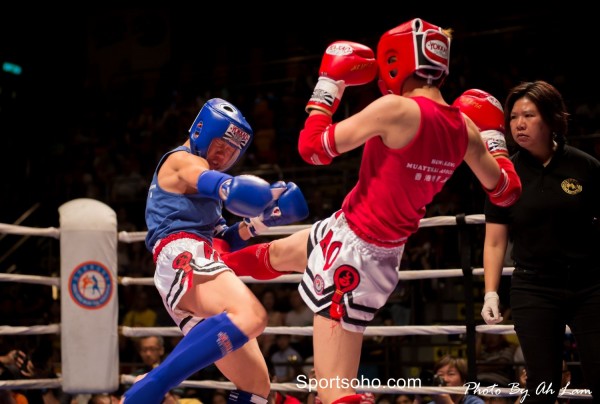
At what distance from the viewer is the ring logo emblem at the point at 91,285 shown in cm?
407

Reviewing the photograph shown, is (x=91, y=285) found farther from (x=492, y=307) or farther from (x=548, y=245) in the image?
(x=548, y=245)

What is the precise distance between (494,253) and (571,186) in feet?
1.23

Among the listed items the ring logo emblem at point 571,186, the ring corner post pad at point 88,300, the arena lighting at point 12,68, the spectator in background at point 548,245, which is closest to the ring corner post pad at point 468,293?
the spectator in background at point 548,245

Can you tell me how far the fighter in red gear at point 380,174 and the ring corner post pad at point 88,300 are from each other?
1882mm

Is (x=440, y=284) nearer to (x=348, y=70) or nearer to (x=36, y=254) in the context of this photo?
(x=348, y=70)

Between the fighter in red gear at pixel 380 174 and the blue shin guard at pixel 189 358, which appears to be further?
the blue shin guard at pixel 189 358

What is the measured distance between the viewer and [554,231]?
2822 millimetres

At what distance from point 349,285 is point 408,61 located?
72 centimetres

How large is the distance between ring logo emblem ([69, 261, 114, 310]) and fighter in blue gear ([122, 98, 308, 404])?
1.10 meters

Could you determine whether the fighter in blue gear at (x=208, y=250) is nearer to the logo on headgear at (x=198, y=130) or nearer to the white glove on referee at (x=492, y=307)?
the logo on headgear at (x=198, y=130)

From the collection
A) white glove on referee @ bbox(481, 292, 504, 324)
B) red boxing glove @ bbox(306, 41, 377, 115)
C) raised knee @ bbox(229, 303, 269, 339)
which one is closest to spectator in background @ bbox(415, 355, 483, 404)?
white glove on referee @ bbox(481, 292, 504, 324)

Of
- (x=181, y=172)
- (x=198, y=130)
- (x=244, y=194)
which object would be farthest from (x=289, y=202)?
(x=198, y=130)

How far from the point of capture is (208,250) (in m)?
2.96

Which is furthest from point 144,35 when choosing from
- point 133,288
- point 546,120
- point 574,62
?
point 546,120
